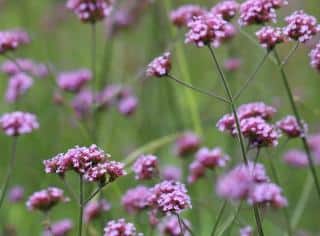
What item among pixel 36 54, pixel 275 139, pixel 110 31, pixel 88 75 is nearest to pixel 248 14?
pixel 275 139

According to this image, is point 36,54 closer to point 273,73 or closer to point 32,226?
point 273,73

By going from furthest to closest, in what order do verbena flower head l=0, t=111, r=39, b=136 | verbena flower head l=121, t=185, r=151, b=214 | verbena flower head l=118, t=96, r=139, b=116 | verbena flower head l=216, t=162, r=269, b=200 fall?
1. verbena flower head l=118, t=96, r=139, b=116
2. verbena flower head l=121, t=185, r=151, b=214
3. verbena flower head l=0, t=111, r=39, b=136
4. verbena flower head l=216, t=162, r=269, b=200

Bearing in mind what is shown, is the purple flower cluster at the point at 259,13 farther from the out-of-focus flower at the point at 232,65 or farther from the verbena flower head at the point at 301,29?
the out-of-focus flower at the point at 232,65

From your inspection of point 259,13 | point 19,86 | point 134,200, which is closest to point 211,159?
point 134,200

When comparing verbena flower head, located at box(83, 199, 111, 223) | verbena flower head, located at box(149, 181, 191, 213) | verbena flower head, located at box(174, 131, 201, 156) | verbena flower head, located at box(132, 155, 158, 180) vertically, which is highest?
verbena flower head, located at box(174, 131, 201, 156)

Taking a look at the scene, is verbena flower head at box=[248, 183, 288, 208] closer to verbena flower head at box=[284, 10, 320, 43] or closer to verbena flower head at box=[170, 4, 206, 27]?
verbena flower head at box=[284, 10, 320, 43]

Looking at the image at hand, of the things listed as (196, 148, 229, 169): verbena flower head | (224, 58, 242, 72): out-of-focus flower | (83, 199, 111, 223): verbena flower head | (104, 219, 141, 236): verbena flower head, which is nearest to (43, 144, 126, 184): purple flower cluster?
(104, 219, 141, 236): verbena flower head

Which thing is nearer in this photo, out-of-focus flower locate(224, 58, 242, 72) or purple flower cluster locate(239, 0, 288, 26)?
purple flower cluster locate(239, 0, 288, 26)
